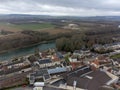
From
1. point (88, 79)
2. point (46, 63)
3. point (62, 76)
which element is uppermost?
point (88, 79)

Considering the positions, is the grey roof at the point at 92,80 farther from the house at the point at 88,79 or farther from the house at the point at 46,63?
the house at the point at 46,63

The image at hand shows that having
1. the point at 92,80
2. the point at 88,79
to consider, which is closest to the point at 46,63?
the point at 88,79

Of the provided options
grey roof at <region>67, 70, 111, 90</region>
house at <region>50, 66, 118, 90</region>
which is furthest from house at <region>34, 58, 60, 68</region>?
grey roof at <region>67, 70, 111, 90</region>

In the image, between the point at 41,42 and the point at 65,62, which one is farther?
the point at 41,42

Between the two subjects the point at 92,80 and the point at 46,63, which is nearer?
the point at 92,80

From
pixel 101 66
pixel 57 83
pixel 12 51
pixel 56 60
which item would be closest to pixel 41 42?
pixel 12 51

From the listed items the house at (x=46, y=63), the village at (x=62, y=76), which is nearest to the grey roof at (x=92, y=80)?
the village at (x=62, y=76)

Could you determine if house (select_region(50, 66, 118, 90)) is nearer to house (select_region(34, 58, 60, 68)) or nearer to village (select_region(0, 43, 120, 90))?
village (select_region(0, 43, 120, 90))

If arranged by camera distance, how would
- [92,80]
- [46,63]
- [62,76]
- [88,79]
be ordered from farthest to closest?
[46,63]
[62,76]
[88,79]
[92,80]

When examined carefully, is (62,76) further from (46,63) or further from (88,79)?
(46,63)

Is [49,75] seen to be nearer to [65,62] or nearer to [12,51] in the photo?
[65,62]

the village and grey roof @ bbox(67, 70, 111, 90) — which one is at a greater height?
grey roof @ bbox(67, 70, 111, 90)
